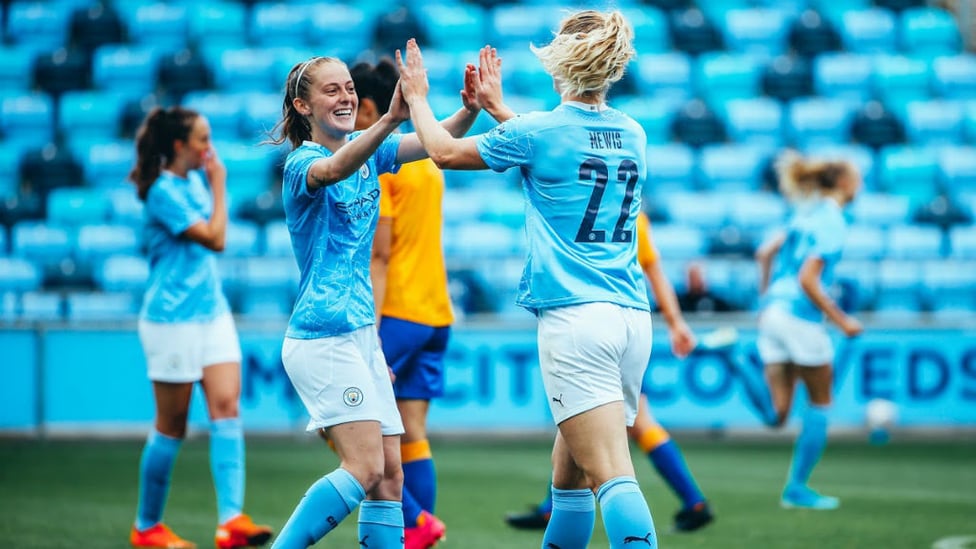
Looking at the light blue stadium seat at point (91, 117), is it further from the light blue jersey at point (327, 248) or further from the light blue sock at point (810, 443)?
the light blue jersey at point (327, 248)

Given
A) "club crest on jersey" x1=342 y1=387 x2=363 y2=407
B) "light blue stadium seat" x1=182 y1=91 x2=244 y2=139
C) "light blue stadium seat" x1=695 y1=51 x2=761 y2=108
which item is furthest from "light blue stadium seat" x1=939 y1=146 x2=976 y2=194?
"club crest on jersey" x1=342 y1=387 x2=363 y2=407

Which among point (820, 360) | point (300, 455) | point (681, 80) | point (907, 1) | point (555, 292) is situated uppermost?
point (907, 1)

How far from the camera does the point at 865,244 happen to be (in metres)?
14.4

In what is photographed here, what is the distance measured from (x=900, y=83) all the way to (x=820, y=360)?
10.2m

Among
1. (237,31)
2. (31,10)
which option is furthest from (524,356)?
(31,10)

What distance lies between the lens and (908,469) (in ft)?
33.3

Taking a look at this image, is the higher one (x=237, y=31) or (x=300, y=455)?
(x=237, y=31)

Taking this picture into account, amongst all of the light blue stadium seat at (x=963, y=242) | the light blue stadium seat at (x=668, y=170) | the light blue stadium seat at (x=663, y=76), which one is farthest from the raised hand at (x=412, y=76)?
the light blue stadium seat at (x=663, y=76)

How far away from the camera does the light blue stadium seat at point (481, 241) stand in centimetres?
1403

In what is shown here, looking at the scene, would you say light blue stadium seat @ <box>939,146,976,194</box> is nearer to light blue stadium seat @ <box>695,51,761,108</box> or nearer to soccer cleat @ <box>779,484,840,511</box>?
light blue stadium seat @ <box>695,51,761,108</box>

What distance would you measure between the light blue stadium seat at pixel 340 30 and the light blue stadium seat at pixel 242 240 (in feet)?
11.6

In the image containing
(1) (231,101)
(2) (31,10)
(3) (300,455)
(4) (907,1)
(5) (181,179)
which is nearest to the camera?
(5) (181,179)

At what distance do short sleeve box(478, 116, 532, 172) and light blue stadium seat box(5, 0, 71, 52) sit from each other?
14.1 m

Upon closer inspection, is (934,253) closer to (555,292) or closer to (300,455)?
(300,455)
